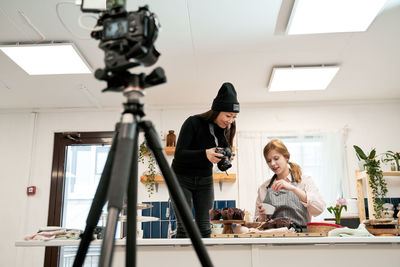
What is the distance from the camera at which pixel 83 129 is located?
4.87 meters

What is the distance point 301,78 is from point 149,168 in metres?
2.03

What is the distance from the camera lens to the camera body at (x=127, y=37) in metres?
0.79

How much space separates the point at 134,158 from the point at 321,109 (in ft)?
14.3

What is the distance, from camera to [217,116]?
1944mm

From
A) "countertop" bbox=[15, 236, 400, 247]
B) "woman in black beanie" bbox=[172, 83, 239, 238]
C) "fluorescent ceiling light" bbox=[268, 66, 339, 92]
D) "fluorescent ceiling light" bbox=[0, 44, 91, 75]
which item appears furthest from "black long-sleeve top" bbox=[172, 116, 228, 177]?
"fluorescent ceiling light" bbox=[268, 66, 339, 92]

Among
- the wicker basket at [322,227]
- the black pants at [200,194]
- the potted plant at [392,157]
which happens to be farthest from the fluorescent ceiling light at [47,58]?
the potted plant at [392,157]

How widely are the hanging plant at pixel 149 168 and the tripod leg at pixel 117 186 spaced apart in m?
3.72

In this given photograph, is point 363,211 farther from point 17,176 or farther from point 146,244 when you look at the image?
point 17,176

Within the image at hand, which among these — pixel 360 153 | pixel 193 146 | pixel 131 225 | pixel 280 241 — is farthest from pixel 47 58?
pixel 360 153

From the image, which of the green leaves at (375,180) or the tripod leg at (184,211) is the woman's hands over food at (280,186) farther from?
the green leaves at (375,180)

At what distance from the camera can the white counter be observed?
1.48 m

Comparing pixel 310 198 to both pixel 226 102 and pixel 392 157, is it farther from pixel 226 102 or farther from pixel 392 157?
pixel 392 157

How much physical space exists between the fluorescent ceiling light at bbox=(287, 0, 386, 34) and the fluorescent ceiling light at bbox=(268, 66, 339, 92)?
781 mm

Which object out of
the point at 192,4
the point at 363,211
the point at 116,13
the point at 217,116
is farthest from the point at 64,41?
the point at 363,211
